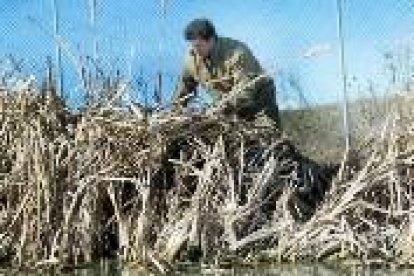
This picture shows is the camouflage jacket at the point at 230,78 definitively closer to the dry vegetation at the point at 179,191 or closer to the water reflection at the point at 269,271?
the dry vegetation at the point at 179,191

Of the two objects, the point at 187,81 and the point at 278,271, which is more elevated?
the point at 187,81

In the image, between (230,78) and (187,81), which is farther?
(187,81)

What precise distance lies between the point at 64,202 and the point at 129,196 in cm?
70

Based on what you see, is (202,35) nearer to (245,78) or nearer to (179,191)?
(245,78)

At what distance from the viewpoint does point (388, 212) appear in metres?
10.7

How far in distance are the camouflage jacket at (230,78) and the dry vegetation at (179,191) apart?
219 mm

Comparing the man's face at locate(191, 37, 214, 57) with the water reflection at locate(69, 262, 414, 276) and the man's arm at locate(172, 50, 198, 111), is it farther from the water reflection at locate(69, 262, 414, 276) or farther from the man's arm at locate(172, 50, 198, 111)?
the water reflection at locate(69, 262, 414, 276)

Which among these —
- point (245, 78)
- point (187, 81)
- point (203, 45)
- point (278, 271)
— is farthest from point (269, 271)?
point (187, 81)

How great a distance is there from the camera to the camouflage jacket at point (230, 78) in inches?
456

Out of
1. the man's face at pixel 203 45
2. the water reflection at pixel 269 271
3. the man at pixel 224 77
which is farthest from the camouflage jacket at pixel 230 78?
the water reflection at pixel 269 271

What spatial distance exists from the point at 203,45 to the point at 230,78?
1.29 feet

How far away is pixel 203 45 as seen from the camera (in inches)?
477

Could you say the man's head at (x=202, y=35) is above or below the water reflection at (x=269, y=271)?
above

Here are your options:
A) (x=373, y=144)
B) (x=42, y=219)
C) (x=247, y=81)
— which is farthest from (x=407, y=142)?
(x=42, y=219)
